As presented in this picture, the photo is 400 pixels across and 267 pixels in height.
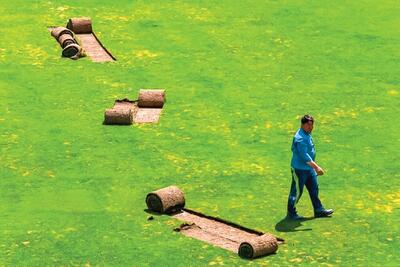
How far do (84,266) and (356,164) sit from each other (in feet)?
26.8

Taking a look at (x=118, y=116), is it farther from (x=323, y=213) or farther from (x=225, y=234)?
(x=323, y=213)

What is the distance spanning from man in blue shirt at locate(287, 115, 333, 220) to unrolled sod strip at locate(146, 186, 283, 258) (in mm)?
1275

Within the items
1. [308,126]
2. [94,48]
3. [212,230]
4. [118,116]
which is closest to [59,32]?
[94,48]

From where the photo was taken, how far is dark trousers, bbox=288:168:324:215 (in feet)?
81.5

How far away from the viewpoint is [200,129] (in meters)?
31.3

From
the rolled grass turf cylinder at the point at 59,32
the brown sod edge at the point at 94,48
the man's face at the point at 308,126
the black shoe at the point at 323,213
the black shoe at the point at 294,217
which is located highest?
the man's face at the point at 308,126

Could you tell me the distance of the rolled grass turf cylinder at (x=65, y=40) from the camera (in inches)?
1492

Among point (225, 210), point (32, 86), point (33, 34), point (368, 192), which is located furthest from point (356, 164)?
point (33, 34)

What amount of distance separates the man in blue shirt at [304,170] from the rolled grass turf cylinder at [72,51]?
13.8 m

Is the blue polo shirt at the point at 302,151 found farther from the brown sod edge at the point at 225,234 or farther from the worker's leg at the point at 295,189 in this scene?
the brown sod edge at the point at 225,234

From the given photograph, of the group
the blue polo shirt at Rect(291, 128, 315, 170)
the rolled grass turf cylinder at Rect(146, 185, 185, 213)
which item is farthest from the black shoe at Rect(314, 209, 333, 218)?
the rolled grass turf cylinder at Rect(146, 185, 185, 213)

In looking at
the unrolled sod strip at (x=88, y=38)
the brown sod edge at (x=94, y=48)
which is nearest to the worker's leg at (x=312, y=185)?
the brown sod edge at (x=94, y=48)

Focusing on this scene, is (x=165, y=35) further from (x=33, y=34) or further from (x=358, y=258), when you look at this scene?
(x=358, y=258)

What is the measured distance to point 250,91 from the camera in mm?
34375
